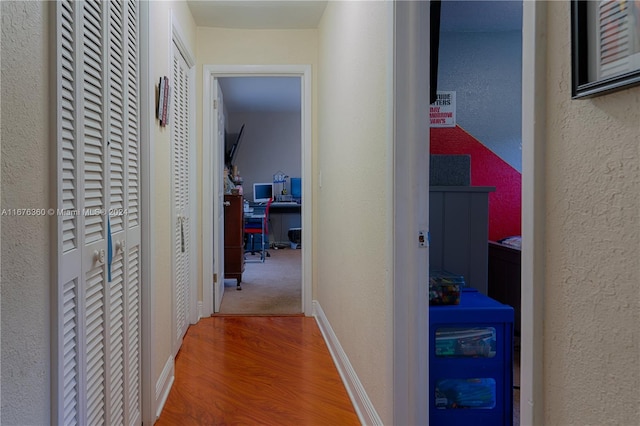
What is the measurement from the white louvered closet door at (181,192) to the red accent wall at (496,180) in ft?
6.29

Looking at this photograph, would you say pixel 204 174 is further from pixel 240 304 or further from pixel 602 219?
pixel 602 219

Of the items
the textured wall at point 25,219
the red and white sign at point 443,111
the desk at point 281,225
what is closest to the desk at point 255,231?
the desk at point 281,225

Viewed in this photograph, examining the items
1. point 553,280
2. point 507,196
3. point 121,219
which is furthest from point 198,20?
point 553,280

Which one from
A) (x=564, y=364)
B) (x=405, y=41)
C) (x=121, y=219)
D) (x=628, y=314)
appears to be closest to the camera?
(x=628, y=314)

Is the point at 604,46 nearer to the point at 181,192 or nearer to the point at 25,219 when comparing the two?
the point at 25,219

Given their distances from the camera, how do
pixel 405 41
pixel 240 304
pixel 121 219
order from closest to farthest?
pixel 405 41 → pixel 121 219 → pixel 240 304

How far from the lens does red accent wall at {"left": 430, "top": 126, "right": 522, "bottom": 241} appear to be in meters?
3.45

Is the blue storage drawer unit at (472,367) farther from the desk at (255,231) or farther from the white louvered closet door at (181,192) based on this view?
the desk at (255,231)

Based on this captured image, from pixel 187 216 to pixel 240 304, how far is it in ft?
3.80

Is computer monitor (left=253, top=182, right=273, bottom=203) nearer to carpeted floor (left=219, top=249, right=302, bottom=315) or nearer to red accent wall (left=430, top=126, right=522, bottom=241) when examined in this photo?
carpeted floor (left=219, top=249, right=302, bottom=315)

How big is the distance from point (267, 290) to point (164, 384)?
257cm

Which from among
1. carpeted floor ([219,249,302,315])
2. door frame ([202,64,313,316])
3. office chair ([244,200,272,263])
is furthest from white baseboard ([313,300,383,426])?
office chair ([244,200,272,263])

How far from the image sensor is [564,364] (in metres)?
0.71

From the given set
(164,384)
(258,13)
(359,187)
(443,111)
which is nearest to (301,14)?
(258,13)
